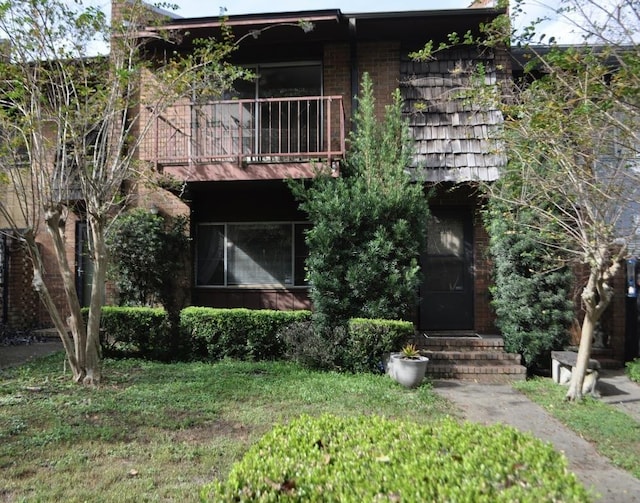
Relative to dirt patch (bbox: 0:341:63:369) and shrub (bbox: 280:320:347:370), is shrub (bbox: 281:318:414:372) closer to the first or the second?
shrub (bbox: 280:320:347:370)

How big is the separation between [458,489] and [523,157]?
5.21 metres

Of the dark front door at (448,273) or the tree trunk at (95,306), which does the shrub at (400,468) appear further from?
the dark front door at (448,273)

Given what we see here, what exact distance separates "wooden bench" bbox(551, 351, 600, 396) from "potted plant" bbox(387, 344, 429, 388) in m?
2.08

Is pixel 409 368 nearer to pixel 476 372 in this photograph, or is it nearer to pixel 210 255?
pixel 476 372

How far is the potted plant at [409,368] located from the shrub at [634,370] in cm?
353

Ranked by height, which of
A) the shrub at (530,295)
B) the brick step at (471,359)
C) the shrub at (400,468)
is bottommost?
the brick step at (471,359)

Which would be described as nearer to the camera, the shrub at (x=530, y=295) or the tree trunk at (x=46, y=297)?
the tree trunk at (x=46, y=297)

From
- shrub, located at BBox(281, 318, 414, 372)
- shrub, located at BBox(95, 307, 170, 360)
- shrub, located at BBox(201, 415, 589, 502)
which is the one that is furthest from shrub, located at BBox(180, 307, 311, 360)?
shrub, located at BBox(201, 415, 589, 502)

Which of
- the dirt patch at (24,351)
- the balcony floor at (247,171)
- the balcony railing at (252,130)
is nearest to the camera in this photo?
the dirt patch at (24,351)

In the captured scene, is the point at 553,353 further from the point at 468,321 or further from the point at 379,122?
the point at 379,122

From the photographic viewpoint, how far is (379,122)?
30.0 ft

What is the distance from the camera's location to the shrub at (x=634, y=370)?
7297 millimetres

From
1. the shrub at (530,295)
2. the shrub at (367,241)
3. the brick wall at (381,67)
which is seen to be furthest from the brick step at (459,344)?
the brick wall at (381,67)

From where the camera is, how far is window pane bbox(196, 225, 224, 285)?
990cm
